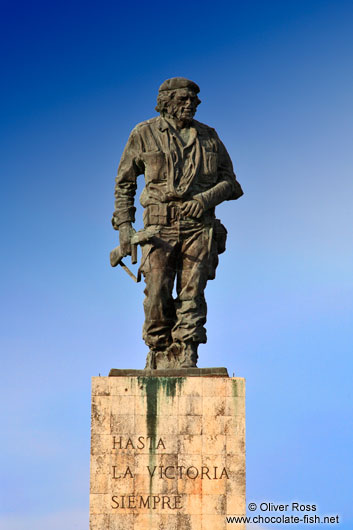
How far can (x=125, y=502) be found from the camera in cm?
2116

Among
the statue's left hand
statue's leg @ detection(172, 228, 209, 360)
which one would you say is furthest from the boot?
the statue's left hand

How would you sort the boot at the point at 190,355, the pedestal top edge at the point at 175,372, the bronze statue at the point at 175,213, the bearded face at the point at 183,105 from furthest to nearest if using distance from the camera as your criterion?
the bearded face at the point at 183,105
the bronze statue at the point at 175,213
the boot at the point at 190,355
the pedestal top edge at the point at 175,372

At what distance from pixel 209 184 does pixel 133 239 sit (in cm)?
175

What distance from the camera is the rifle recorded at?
883 inches

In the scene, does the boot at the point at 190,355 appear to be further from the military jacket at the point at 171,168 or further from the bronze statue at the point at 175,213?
the military jacket at the point at 171,168

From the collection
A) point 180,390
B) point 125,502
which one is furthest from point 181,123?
point 125,502

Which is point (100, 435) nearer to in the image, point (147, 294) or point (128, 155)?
point (147, 294)

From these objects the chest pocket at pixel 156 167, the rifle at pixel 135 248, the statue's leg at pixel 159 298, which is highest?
the chest pocket at pixel 156 167

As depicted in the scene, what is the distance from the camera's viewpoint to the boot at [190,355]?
22031mm

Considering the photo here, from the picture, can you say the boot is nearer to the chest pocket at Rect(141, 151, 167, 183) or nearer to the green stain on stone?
the green stain on stone

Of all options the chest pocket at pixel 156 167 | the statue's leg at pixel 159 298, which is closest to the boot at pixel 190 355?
the statue's leg at pixel 159 298

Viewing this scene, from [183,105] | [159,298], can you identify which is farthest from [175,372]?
[183,105]

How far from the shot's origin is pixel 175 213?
74.1 feet

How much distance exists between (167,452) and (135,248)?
3835 mm
